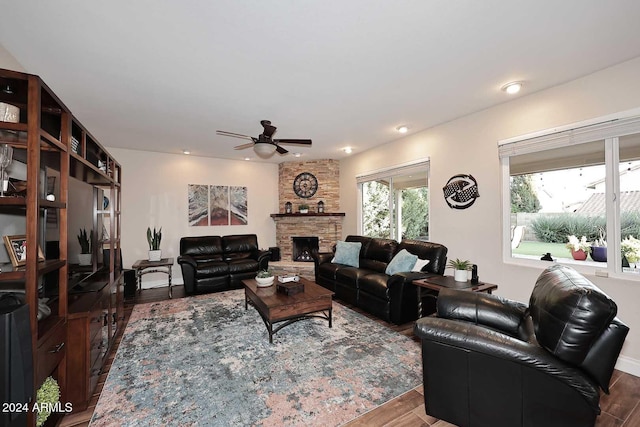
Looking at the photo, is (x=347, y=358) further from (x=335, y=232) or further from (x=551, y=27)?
(x=335, y=232)

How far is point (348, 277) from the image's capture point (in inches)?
155

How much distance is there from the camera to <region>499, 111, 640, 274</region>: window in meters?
2.40

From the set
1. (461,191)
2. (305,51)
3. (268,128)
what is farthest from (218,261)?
(461,191)

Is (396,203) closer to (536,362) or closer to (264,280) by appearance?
(264,280)

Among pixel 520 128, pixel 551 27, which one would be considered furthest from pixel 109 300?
pixel 520 128

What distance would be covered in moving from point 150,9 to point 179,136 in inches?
116

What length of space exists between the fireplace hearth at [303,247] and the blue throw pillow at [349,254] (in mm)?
1727

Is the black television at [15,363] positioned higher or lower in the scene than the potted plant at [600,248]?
lower

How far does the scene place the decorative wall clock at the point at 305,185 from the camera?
6.33m

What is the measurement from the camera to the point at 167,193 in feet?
17.8

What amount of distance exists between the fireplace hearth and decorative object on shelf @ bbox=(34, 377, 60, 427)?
4890mm

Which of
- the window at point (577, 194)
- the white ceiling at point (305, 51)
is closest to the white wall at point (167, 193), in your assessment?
the white ceiling at point (305, 51)

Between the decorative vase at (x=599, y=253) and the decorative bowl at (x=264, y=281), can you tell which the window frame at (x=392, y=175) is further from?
the decorative bowl at (x=264, y=281)

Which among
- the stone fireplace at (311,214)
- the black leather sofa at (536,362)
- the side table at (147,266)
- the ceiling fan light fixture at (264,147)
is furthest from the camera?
the stone fireplace at (311,214)
